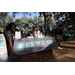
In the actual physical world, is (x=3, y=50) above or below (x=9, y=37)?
below

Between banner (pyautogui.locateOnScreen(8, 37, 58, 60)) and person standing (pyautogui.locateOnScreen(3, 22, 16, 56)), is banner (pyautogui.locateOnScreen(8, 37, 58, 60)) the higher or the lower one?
the lower one

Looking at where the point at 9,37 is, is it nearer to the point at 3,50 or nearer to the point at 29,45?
the point at 3,50

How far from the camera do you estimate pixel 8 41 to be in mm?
2711

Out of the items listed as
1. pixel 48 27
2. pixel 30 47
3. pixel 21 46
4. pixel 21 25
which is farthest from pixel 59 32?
pixel 21 25

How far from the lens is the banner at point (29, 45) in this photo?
288 centimetres

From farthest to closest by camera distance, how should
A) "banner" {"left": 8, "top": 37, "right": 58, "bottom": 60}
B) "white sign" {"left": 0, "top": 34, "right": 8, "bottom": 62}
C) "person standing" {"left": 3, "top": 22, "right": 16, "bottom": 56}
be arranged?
"banner" {"left": 8, "top": 37, "right": 58, "bottom": 60} < "person standing" {"left": 3, "top": 22, "right": 16, "bottom": 56} < "white sign" {"left": 0, "top": 34, "right": 8, "bottom": 62}

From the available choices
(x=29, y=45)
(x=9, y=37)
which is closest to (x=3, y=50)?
(x=9, y=37)

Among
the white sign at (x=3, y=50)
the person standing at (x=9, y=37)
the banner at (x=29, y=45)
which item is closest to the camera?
the white sign at (x=3, y=50)

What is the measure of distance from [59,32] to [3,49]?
4283 millimetres

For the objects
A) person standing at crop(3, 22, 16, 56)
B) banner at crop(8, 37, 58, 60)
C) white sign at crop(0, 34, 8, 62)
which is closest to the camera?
white sign at crop(0, 34, 8, 62)

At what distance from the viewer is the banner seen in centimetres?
288

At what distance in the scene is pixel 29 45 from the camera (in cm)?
324

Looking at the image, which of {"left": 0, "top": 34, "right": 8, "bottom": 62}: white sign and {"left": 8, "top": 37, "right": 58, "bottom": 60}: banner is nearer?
{"left": 0, "top": 34, "right": 8, "bottom": 62}: white sign

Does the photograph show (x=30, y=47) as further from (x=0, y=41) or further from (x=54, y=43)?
(x=54, y=43)
